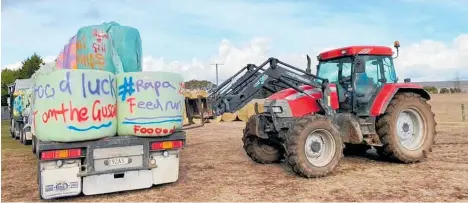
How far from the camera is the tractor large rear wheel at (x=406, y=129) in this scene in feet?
26.7

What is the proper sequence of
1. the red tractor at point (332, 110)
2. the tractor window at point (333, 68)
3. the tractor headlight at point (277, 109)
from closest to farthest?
1. the red tractor at point (332, 110)
2. the tractor headlight at point (277, 109)
3. the tractor window at point (333, 68)

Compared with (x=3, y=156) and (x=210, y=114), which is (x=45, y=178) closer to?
(x=210, y=114)

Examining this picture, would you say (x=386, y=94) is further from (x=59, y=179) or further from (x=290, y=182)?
(x=59, y=179)

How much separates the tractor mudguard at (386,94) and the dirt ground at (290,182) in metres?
1.14

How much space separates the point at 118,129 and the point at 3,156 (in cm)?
705

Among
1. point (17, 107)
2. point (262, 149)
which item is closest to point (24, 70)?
point (17, 107)

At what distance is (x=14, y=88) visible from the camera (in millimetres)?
17844

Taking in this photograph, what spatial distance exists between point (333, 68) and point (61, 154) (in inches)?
223

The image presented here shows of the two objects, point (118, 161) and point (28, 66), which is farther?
point (28, 66)

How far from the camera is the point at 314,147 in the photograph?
24.3 ft

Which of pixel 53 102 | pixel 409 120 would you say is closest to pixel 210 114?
pixel 53 102

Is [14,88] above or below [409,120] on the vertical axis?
above

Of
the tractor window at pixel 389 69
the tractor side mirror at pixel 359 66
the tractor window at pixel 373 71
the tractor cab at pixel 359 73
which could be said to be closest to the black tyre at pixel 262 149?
the tractor cab at pixel 359 73

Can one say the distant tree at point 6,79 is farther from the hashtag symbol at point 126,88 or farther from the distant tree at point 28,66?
the hashtag symbol at point 126,88
